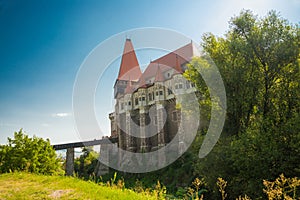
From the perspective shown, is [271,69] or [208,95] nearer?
[271,69]

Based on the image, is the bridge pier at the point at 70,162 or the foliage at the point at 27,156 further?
the bridge pier at the point at 70,162

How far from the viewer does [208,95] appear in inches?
590

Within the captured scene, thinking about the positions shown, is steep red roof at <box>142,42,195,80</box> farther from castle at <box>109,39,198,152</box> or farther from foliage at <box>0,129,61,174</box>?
foliage at <box>0,129,61,174</box>

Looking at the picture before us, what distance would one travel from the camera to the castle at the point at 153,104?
29.3m

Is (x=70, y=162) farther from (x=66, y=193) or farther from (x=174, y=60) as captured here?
(x=66, y=193)

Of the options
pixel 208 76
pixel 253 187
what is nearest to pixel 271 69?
pixel 208 76

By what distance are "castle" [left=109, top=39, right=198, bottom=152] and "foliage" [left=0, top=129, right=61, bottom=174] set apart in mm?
16970

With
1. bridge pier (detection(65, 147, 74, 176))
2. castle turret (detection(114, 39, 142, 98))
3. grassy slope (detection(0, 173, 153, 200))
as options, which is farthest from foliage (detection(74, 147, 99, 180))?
grassy slope (detection(0, 173, 153, 200))

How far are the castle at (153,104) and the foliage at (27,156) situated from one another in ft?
55.7

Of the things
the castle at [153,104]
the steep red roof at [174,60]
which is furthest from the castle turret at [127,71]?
the steep red roof at [174,60]

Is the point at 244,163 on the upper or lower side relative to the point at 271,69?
lower

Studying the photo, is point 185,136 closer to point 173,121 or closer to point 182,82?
point 173,121

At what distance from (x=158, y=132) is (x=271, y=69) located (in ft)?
60.0

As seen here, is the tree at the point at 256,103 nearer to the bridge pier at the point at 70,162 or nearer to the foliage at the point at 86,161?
the bridge pier at the point at 70,162
